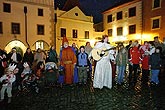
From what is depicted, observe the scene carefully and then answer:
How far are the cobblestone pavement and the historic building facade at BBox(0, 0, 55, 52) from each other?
2079 centimetres

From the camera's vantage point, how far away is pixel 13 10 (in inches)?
1118

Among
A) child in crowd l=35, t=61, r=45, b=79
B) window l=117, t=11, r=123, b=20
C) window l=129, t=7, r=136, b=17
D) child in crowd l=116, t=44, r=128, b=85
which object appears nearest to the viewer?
child in crowd l=35, t=61, r=45, b=79

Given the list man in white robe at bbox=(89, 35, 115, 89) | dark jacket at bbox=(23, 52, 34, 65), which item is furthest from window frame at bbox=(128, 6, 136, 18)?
man in white robe at bbox=(89, 35, 115, 89)

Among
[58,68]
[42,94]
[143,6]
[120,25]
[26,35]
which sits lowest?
[42,94]

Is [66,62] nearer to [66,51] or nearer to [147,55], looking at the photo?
[66,51]

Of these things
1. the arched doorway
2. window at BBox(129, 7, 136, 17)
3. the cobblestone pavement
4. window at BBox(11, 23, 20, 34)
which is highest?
window at BBox(129, 7, 136, 17)

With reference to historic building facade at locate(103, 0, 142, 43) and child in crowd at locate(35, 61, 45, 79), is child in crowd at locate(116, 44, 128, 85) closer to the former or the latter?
child in crowd at locate(35, 61, 45, 79)

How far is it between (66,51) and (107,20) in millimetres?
31261

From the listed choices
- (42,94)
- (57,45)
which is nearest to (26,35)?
(57,45)

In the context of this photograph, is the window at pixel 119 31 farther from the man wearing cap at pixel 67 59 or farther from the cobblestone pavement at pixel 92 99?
the cobblestone pavement at pixel 92 99

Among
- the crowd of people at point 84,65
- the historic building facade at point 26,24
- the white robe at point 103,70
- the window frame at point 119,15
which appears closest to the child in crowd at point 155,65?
the crowd of people at point 84,65

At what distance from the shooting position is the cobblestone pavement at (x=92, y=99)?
6.61 meters

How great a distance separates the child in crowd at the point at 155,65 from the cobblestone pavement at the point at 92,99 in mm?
711

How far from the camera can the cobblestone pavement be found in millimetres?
6613
